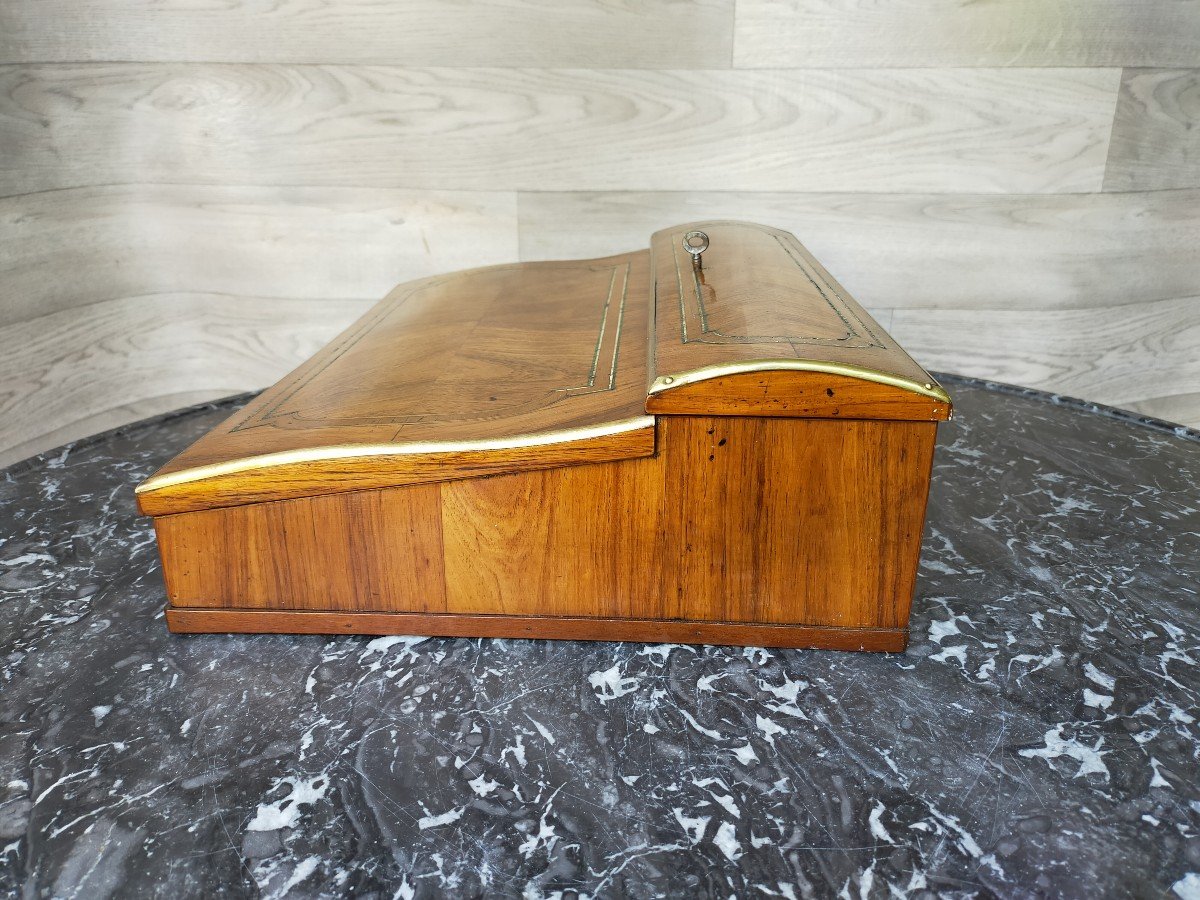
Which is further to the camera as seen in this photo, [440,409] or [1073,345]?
[1073,345]

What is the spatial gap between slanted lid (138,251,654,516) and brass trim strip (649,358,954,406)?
6 centimetres

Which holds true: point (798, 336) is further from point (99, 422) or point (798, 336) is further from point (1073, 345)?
point (99, 422)

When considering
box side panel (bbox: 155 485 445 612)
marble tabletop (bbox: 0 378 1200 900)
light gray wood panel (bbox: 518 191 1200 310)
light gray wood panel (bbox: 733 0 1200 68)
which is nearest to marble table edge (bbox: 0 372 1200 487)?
marble tabletop (bbox: 0 378 1200 900)

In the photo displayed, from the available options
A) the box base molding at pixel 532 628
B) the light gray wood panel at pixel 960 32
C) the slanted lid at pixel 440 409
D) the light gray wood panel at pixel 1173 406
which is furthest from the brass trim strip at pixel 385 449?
the light gray wood panel at pixel 1173 406

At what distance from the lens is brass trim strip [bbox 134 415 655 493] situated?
1085 mm

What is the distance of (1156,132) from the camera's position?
2379mm

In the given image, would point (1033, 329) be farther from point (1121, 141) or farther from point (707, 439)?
point (707, 439)

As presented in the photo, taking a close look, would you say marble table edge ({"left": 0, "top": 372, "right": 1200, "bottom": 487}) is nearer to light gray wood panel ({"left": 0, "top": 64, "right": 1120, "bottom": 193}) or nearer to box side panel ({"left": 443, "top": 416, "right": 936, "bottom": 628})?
light gray wood panel ({"left": 0, "top": 64, "right": 1120, "bottom": 193})

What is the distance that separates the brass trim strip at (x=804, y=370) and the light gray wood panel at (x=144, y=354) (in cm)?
167

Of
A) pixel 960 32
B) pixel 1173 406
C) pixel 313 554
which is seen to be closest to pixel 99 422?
pixel 313 554

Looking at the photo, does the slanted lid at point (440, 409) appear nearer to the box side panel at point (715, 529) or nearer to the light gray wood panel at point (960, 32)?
the box side panel at point (715, 529)

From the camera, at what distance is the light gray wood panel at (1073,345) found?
8.28ft

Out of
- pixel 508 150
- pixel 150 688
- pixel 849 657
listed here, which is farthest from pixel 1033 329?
pixel 150 688

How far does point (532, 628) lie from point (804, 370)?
442 mm
